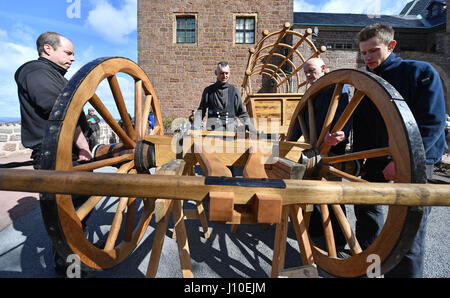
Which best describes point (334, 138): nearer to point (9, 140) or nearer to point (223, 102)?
point (223, 102)

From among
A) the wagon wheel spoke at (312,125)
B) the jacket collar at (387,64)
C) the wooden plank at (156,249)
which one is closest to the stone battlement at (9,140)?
the wooden plank at (156,249)

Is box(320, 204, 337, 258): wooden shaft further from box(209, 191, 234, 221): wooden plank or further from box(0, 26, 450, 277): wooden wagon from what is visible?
box(209, 191, 234, 221): wooden plank

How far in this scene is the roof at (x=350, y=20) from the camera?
1488cm

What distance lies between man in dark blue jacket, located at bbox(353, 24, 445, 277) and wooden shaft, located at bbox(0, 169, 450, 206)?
45 centimetres

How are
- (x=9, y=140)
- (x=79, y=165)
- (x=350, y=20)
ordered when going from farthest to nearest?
1. (x=350, y=20)
2. (x=9, y=140)
3. (x=79, y=165)

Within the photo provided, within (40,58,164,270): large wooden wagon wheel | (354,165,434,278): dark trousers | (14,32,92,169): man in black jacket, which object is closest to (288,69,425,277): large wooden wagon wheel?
(354,165,434,278): dark trousers

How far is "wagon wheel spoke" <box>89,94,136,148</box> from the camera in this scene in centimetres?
126

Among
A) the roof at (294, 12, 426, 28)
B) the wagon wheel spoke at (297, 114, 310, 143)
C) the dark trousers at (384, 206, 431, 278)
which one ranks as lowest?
the dark trousers at (384, 206, 431, 278)

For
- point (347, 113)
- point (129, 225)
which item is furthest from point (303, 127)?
point (129, 225)

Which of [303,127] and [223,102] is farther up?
[223,102]

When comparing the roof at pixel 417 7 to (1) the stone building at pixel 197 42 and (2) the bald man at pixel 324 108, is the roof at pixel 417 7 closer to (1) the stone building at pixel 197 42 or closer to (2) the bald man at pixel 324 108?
(1) the stone building at pixel 197 42

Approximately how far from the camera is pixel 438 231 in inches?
100

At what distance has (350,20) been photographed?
15.7 metres

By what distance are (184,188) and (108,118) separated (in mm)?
932
